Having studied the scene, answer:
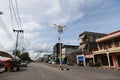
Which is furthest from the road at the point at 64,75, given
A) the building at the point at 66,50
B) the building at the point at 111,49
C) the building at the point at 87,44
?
the building at the point at 66,50

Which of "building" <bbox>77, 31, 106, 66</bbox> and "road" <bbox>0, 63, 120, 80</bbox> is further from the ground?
"building" <bbox>77, 31, 106, 66</bbox>

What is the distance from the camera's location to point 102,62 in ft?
155

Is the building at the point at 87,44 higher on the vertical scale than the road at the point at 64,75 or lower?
higher

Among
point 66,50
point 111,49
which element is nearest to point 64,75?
point 111,49

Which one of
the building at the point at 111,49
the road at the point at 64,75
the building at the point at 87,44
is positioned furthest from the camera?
the building at the point at 87,44

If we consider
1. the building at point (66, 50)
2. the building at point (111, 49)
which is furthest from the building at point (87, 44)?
the building at point (66, 50)

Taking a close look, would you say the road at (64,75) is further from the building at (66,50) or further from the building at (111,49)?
the building at (66,50)

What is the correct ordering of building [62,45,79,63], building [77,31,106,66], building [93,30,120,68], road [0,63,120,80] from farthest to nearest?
building [62,45,79,63], building [77,31,106,66], building [93,30,120,68], road [0,63,120,80]

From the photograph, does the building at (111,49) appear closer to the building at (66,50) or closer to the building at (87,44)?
the building at (87,44)

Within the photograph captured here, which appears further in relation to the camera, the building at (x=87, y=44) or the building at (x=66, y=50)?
the building at (x=66, y=50)

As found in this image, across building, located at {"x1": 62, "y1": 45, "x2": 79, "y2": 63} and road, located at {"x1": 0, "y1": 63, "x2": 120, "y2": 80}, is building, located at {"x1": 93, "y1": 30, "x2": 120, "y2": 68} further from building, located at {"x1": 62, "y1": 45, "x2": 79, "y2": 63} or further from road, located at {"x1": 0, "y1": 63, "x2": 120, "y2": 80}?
building, located at {"x1": 62, "y1": 45, "x2": 79, "y2": 63}

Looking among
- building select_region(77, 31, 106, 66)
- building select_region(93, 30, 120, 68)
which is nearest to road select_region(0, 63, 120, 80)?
building select_region(93, 30, 120, 68)

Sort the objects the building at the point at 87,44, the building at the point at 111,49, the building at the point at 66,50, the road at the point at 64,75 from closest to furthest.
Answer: the road at the point at 64,75 < the building at the point at 111,49 < the building at the point at 87,44 < the building at the point at 66,50

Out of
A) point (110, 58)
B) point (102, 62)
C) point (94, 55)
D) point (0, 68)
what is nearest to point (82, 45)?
point (94, 55)
